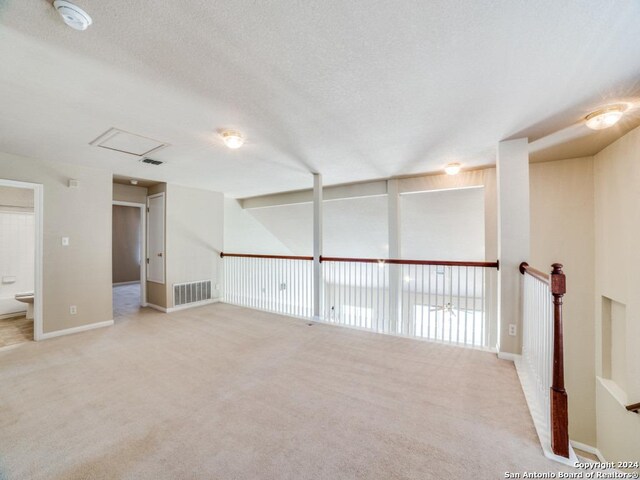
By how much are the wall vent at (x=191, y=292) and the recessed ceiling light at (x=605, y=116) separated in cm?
604

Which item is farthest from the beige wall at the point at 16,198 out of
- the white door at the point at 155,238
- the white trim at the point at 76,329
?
the white trim at the point at 76,329

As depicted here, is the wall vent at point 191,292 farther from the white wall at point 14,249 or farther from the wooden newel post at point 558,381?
the wooden newel post at point 558,381

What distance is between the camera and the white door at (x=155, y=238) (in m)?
4.91

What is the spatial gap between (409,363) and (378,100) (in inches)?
99.2

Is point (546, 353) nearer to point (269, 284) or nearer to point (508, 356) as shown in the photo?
point (508, 356)

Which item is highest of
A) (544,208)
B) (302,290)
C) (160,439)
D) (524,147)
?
(524,147)

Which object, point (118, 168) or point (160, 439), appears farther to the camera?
point (118, 168)

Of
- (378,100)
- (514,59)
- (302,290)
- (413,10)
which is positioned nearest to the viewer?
(413,10)

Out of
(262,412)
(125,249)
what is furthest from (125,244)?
(262,412)

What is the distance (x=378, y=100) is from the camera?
2068mm

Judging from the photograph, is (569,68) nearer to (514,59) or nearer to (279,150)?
(514,59)

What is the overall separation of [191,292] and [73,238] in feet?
6.62

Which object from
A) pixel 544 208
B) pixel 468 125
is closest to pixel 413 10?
pixel 468 125

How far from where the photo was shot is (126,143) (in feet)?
9.61
